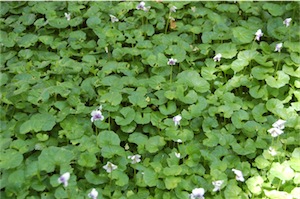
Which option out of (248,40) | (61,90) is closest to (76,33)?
(61,90)

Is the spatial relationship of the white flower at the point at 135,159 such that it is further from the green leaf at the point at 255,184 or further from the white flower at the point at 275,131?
the white flower at the point at 275,131

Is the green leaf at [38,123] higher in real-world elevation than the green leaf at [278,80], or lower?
lower

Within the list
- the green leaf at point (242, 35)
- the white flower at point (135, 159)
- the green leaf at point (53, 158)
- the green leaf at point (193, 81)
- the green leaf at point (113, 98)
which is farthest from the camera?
the green leaf at point (242, 35)

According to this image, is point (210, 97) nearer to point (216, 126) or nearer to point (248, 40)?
point (216, 126)

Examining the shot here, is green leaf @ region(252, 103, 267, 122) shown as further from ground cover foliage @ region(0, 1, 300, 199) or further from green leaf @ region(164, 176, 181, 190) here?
green leaf @ region(164, 176, 181, 190)

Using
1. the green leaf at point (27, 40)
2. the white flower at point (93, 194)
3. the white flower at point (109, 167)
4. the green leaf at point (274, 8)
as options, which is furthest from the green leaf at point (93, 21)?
the white flower at point (93, 194)

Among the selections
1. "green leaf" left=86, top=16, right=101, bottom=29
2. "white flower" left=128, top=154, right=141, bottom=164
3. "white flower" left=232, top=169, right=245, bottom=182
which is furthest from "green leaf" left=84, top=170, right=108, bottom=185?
"green leaf" left=86, top=16, right=101, bottom=29

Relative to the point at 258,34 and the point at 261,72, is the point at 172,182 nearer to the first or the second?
the point at 261,72
